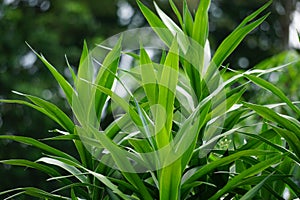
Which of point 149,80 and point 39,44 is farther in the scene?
point 39,44

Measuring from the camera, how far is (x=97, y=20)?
23.3ft

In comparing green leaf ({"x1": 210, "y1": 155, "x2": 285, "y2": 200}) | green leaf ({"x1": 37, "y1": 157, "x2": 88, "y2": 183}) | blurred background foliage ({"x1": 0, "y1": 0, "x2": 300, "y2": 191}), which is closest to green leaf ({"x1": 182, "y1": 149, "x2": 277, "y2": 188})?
green leaf ({"x1": 210, "y1": 155, "x2": 285, "y2": 200})

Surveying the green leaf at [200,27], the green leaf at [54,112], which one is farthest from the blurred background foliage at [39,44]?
the green leaf at [54,112]

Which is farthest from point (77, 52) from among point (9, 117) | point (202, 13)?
point (202, 13)

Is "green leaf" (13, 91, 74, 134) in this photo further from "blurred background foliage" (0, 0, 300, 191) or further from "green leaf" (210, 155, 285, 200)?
"blurred background foliage" (0, 0, 300, 191)

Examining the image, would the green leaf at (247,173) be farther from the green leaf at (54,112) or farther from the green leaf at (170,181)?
the green leaf at (54,112)

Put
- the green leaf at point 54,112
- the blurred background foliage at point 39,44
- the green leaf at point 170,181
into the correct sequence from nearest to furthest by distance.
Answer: the green leaf at point 170,181 → the green leaf at point 54,112 → the blurred background foliage at point 39,44

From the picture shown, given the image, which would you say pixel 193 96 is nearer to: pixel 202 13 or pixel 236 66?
pixel 202 13

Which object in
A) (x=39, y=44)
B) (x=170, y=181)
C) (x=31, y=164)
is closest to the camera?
(x=170, y=181)

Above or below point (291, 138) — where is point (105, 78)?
above

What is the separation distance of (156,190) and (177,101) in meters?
0.13

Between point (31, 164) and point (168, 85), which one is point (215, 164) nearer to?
point (168, 85)

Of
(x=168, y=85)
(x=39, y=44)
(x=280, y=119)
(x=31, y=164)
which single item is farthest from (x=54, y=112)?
(x=39, y=44)

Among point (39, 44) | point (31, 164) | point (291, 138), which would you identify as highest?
point (39, 44)
